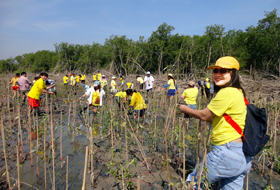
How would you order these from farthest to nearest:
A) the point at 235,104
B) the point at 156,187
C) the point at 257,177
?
the point at 257,177 < the point at 156,187 < the point at 235,104

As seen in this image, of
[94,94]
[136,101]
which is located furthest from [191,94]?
[94,94]

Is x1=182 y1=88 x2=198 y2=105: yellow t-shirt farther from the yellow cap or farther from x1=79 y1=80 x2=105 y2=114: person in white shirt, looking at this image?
the yellow cap

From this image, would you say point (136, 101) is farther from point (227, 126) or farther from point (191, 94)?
point (227, 126)

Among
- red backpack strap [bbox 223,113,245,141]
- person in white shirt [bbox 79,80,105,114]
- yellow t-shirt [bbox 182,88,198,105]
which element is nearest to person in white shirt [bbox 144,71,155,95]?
person in white shirt [bbox 79,80,105,114]

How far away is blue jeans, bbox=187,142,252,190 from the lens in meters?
1.61

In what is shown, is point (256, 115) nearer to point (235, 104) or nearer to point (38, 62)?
point (235, 104)

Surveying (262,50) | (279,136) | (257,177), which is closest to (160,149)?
(257,177)

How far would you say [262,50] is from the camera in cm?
1664

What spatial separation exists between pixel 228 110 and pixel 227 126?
15 centimetres

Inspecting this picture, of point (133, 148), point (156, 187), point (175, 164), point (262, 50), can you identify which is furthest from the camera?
point (262, 50)

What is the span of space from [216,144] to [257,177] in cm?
239

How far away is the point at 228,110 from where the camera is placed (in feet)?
5.29

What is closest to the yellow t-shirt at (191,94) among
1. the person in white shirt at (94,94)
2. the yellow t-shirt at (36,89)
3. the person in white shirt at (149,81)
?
the person in white shirt at (94,94)

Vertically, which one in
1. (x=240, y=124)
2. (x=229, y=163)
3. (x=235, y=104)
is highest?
(x=235, y=104)
